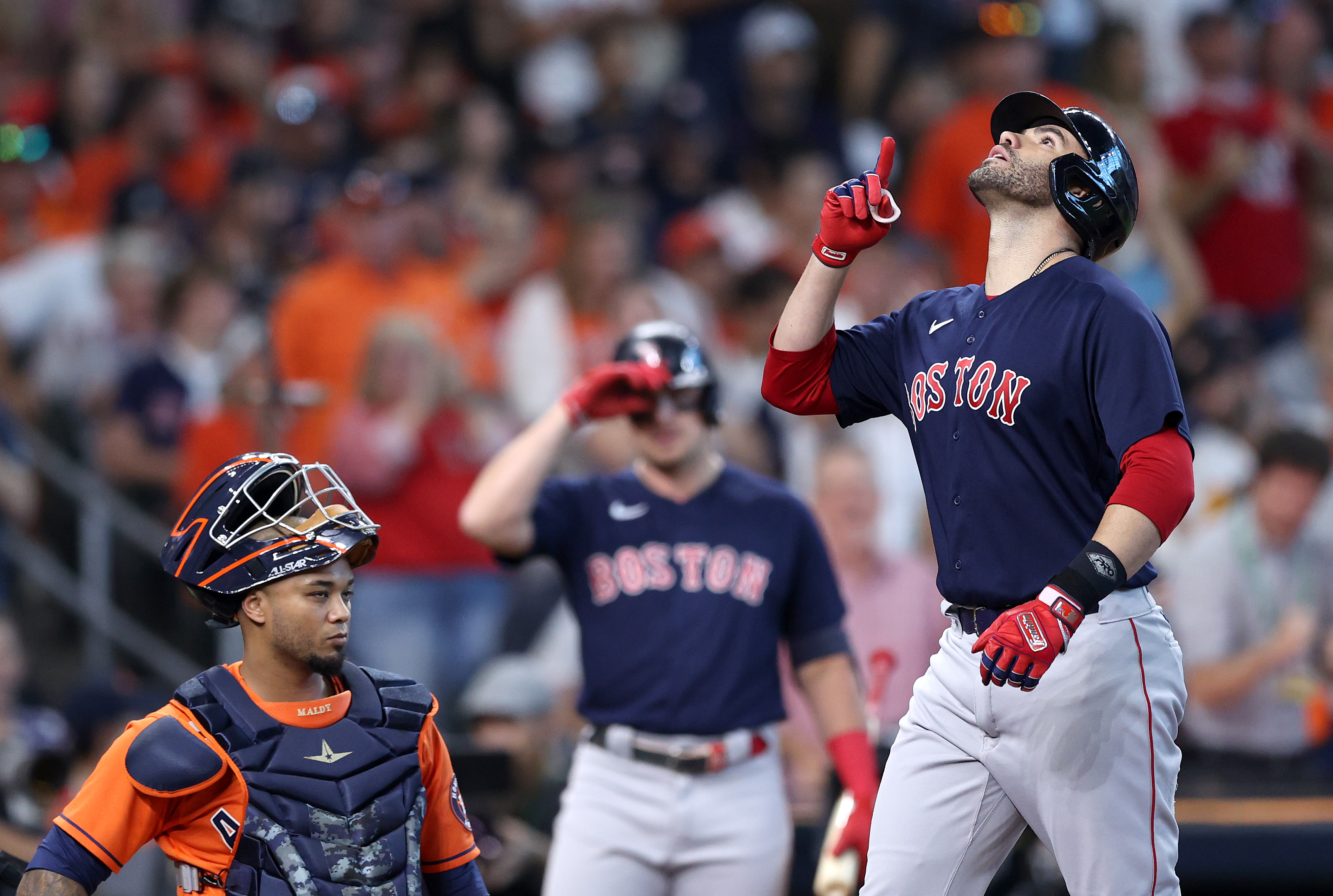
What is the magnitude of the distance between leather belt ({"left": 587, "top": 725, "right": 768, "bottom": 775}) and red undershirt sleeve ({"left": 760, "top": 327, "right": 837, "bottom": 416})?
117cm

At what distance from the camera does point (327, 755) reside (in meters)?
3.04

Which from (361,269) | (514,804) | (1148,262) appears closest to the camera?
(514,804)

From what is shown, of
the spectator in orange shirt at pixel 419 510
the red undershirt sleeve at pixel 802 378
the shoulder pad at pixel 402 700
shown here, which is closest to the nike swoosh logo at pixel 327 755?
the shoulder pad at pixel 402 700

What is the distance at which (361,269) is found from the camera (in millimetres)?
8062

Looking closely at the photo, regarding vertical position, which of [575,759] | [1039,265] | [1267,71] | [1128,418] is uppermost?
[1267,71]

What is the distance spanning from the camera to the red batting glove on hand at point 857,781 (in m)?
4.29

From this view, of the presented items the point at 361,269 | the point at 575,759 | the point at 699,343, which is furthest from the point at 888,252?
the point at 575,759

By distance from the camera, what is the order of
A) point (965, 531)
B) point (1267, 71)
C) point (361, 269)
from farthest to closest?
point (1267, 71)
point (361, 269)
point (965, 531)

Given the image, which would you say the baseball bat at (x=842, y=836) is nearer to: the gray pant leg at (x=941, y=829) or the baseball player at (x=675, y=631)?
the baseball player at (x=675, y=631)

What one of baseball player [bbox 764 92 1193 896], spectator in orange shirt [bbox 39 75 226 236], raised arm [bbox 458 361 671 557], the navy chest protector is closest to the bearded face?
baseball player [bbox 764 92 1193 896]

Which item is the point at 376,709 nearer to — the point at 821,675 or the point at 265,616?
the point at 265,616

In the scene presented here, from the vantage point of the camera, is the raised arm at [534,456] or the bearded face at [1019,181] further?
the raised arm at [534,456]

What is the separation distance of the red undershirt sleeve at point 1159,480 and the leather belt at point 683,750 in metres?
1.72

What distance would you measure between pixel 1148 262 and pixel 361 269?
4243 millimetres
